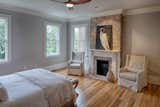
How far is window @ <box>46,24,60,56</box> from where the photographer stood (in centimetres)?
575

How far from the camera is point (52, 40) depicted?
5988 mm

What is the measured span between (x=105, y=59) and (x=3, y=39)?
3671 millimetres

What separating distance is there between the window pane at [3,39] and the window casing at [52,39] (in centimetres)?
175

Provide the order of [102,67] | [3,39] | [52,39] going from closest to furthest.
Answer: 1. [3,39]
2. [102,67]
3. [52,39]

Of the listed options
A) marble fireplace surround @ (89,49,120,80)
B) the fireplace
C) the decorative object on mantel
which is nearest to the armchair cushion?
marble fireplace surround @ (89,49,120,80)

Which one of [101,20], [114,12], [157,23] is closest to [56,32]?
[101,20]

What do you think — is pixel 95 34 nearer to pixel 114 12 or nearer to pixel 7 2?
pixel 114 12

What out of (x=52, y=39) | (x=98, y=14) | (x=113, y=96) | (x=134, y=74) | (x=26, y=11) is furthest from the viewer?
(x=52, y=39)

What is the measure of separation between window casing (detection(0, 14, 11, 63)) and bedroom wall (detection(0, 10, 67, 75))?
129 millimetres

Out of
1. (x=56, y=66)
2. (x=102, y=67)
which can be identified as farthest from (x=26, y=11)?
(x=102, y=67)

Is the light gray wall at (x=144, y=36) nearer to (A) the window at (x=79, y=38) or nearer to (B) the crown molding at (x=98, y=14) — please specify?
(B) the crown molding at (x=98, y=14)

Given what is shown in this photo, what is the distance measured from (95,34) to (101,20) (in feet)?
1.93

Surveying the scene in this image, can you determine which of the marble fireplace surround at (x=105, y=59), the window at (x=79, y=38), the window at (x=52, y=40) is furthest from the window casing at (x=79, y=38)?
the marble fireplace surround at (x=105, y=59)

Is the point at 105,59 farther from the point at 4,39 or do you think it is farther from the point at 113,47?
the point at 4,39
